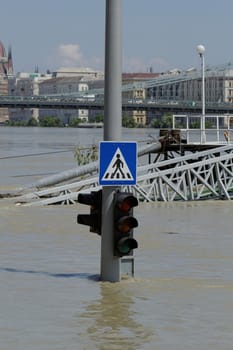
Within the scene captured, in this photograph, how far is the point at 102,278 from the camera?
11000 mm

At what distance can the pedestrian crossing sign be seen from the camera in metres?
10.3

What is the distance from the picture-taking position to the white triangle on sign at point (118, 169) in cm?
1038

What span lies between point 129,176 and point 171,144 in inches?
802

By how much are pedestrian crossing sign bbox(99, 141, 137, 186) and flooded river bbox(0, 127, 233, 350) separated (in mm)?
1142

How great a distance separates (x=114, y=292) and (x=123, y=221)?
75 cm

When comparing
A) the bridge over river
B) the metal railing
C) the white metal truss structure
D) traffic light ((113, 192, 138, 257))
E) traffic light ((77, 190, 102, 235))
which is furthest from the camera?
the bridge over river

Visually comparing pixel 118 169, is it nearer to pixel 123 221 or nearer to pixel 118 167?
pixel 118 167

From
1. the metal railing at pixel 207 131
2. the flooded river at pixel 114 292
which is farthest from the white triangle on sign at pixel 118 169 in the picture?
the metal railing at pixel 207 131

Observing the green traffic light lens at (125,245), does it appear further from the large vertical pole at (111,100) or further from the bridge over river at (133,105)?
the bridge over river at (133,105)

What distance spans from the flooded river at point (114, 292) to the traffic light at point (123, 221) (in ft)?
1.62

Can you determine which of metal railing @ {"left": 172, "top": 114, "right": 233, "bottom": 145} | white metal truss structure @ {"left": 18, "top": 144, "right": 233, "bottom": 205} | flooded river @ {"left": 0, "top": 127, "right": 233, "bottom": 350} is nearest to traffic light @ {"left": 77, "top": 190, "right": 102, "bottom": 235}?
flooded river @ {"left": 0, "top": 127, "right": 233, "bottom": 350}

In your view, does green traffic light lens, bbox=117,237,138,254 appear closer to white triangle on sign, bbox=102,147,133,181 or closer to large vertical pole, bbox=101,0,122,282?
large vertical pole, bbox=101,0,122,282

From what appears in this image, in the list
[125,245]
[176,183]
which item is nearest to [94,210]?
[125,245]

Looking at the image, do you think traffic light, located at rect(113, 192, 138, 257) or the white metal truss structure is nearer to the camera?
traffic light, located at rect(113, 192, 138, 257)
